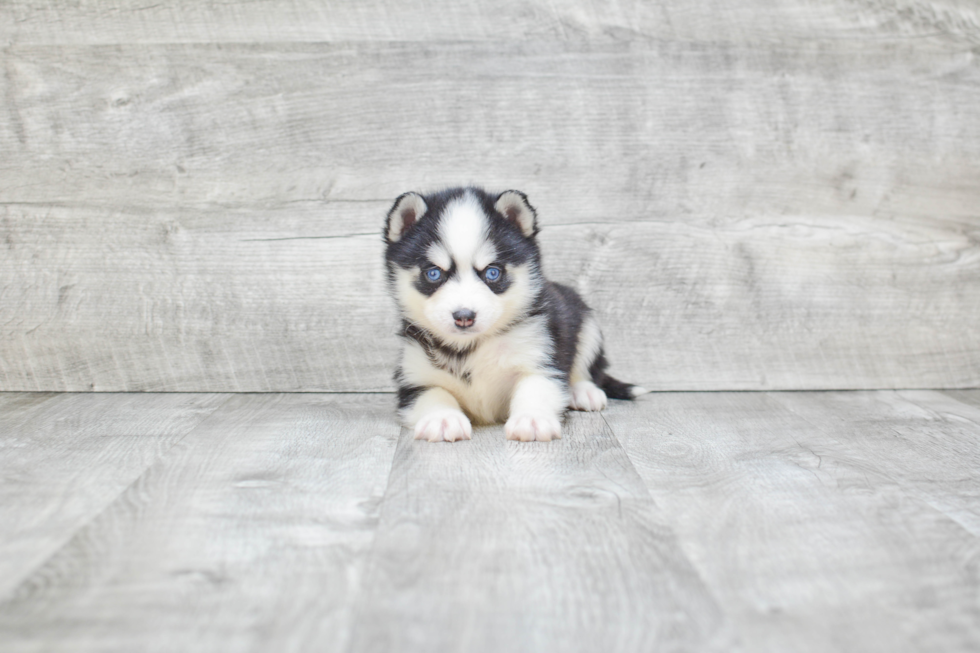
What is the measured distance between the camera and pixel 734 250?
3.30m

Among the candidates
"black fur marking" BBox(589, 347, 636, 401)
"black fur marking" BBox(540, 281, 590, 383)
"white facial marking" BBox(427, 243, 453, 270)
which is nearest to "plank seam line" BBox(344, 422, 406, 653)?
"white facial marking" BBox(427, 243, 453, 270)

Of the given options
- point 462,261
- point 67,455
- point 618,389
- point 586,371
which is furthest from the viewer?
point 618,389

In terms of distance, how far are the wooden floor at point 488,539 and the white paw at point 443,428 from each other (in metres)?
0.08

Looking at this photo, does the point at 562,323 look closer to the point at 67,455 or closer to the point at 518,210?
the point at 518,210

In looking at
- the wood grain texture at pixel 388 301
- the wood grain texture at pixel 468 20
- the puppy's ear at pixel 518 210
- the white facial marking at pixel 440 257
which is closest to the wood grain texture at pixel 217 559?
the white facial marking at pixel 440 257

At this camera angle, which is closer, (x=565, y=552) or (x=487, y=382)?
(x=565, y=552)

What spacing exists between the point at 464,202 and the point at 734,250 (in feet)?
4.50

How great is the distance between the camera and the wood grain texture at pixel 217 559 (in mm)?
1175

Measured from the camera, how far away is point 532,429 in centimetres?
231

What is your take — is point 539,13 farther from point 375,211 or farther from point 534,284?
point 534,284

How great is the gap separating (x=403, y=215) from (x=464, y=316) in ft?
1.57

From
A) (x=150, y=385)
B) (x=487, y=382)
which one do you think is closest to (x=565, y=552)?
(x=487, y=382)

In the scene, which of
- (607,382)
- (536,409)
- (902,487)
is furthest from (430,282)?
(902,487)

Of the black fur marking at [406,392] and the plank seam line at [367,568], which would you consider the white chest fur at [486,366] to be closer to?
the black fur marking at [406,392]
